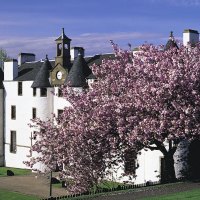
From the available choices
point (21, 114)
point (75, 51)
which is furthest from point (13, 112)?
point (75, 51)

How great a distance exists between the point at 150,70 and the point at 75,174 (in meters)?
8.86

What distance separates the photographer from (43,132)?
121ft

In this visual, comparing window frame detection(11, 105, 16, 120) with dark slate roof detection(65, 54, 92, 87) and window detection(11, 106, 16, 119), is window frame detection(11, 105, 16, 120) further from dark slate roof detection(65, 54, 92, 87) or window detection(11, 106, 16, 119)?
dark slate roof detection(65, 54, 92, 87)

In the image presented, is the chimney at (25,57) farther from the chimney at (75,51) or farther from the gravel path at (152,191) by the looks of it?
the gravel path at (152,191)

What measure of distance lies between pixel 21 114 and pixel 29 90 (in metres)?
3.55

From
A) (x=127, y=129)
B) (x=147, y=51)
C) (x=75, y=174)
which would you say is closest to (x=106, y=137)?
(x=127, y=129)

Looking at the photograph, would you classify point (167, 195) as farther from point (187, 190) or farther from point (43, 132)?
point (43, 132)

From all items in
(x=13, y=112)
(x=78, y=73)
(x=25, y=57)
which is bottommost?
(x=13, y=112)

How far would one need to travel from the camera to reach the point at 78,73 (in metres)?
50.1

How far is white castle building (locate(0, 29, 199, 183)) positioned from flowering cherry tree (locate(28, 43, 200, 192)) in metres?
14.9

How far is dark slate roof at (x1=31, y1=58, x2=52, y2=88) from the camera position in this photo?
55094mm

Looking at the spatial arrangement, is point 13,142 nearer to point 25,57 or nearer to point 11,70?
point 11,70

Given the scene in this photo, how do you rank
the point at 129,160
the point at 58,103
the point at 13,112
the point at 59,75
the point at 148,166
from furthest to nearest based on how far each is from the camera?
the point at 13,112 < the point at 58,103 < the point at 59,75 < the point at 148,166 < the point at 129,160

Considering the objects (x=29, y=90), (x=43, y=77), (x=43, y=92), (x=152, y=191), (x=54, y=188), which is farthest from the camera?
(x=29, y=90)
